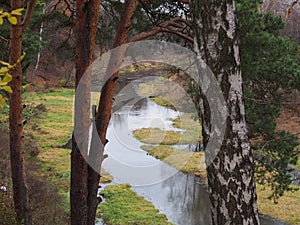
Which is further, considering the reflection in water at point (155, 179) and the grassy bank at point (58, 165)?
the reflection in water at point (155, 179)

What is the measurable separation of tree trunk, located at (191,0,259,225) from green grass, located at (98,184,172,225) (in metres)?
8.63

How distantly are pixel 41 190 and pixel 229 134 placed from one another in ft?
27.3

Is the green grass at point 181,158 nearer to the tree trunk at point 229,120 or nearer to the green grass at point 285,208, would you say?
the green grass at point 285,208

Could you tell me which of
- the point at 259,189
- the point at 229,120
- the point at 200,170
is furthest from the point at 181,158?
the point at 229,120

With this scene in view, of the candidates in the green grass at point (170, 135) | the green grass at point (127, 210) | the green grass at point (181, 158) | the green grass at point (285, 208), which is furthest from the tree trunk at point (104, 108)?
the green grass at point (170, 135)

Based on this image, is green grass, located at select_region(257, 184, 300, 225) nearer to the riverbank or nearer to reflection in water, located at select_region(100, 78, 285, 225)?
→ the riverbank

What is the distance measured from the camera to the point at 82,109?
5176mm

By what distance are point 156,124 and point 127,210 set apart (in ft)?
37.8

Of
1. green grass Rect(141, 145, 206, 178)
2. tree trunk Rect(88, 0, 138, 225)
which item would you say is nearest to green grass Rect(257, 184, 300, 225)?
green grass Rect(141, 145, 206, 178)

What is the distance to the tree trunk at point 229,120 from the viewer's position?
2.26 m

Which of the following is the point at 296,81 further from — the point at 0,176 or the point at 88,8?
the point at 0,176

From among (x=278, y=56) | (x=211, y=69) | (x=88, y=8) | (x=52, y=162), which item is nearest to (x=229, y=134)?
(x=211, y=69)

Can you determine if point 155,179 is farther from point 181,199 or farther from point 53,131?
point 53,131

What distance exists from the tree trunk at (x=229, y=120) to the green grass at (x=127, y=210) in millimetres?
8634
